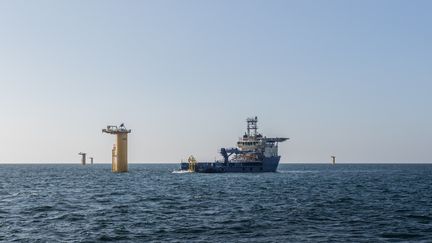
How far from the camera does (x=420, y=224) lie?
3084 centimetres

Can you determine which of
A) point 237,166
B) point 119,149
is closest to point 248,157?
point 237,166

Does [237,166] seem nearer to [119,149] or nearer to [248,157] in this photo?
[248,157]

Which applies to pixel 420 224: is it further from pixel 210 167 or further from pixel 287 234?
pixel 210 167

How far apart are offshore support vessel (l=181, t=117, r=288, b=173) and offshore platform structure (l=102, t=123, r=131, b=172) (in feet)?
60.1

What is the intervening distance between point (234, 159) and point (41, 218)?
90686mm

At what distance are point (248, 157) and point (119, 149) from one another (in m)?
31.7

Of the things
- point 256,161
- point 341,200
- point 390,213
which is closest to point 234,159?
point 256,161

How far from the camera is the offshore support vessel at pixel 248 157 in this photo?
118m

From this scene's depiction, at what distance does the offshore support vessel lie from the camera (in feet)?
389

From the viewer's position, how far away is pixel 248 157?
397 ft

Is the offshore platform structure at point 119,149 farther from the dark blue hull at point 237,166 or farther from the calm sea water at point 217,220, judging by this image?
the calm sea water at point 217,220

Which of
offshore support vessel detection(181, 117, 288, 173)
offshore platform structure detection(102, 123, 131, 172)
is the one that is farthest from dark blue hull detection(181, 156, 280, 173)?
offshore platform structure detection(102, 123, 131, 172)

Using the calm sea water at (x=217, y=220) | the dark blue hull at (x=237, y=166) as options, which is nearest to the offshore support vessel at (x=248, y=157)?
the dark blue hull at (x=237, y=166)

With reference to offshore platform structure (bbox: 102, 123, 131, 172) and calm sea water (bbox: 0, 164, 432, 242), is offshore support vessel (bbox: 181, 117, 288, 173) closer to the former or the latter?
offshore platform structure (bbox: 102, 123, 131, 172)
